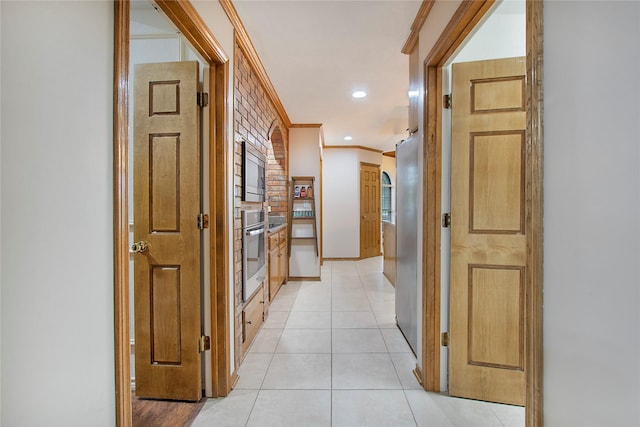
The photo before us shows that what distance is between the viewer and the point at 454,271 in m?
1.79

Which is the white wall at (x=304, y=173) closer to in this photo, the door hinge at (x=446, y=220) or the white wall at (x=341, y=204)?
the white wall at (x=341, y=204)

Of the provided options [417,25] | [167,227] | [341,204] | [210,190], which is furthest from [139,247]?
[341,204]

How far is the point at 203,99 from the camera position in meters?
1.79

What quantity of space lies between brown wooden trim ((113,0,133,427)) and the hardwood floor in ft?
3.02

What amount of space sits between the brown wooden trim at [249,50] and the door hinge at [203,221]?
52.1 inches

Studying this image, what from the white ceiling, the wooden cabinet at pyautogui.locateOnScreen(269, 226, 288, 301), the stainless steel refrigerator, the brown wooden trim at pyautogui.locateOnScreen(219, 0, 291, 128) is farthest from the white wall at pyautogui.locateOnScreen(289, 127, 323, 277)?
the stainless steel refrigerator

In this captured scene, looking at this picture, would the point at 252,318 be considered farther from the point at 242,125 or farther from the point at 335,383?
the point at 242,125

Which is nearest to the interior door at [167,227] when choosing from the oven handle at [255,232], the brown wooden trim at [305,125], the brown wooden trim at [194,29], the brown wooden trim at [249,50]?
the brown wooden trim at [194,29]

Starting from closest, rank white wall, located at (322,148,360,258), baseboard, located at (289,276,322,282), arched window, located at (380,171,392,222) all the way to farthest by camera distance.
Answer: baseboard, located at (289,276,322,282) < white wall, located at (322,148,360,258) < arched window, located at (380,171,392,222)

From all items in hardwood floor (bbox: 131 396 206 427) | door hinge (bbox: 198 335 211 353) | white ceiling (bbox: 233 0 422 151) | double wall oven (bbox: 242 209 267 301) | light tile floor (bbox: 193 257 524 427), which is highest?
white ceiling (bbox: 233 0 422 151)

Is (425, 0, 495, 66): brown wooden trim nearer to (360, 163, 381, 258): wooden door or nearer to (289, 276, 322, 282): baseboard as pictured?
(289, 276, 322, 282): baseboard
